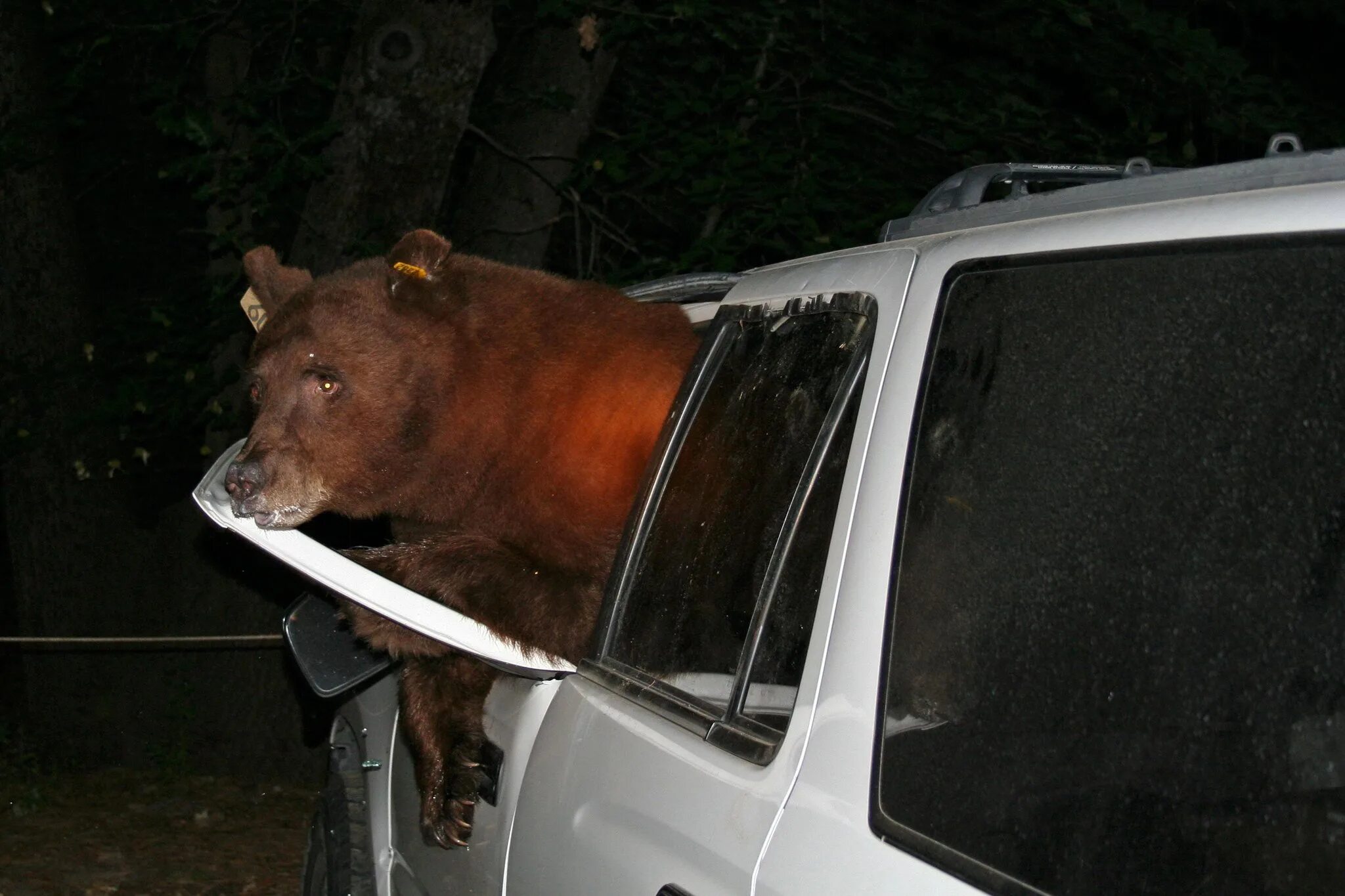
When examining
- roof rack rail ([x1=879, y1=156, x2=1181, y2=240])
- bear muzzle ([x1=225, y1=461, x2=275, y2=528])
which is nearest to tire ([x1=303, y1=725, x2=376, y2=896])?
bear muzzle ([x1=225, y1=461, x2=275, y2=528])

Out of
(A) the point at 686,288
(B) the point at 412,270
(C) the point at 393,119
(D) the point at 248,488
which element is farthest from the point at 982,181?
(C) the point at 393,119

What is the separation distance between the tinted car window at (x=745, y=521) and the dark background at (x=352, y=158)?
4748 millimetres

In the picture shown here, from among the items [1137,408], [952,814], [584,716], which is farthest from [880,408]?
[584,716]

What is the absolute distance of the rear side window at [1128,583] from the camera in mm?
1345

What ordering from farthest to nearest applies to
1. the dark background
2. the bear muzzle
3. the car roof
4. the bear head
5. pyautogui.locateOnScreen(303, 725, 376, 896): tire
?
the dark background, pyautogui.locateOnScreen(303, 725, 376, 896): tire, the bear head, the bear muzzle, the car roof

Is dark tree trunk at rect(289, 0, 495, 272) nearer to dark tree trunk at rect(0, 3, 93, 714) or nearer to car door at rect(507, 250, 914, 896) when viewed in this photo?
dark tree trunk at rect(0, 3, 93, 714)

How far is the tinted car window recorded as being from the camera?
2107mm

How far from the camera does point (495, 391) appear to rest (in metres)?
3.76

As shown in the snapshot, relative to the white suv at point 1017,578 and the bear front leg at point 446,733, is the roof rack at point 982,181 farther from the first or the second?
the bear front leg at point 446,733

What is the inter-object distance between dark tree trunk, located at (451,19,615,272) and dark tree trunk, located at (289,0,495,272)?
21.0 inches

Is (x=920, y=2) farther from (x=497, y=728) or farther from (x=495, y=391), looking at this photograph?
(x=497, y=728)

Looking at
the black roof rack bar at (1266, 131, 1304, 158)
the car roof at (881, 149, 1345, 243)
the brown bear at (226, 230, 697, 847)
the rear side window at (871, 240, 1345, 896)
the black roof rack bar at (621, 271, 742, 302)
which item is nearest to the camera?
the rear side window at (871, 240, 1345, 896)

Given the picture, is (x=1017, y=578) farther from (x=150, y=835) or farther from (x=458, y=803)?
(x=150, y=835)

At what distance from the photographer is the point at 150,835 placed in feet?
24.2
